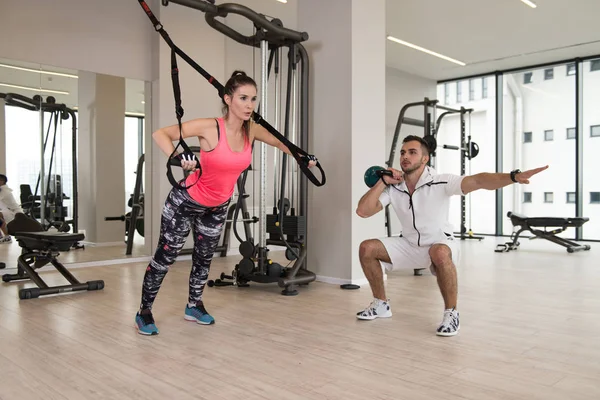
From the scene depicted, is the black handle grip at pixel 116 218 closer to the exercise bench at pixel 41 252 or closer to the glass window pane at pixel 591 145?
the exercise bench at pixel 41 252

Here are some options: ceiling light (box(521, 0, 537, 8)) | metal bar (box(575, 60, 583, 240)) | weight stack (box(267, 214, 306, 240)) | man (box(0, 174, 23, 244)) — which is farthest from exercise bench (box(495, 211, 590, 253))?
man (box(0, 174, 23, 244))

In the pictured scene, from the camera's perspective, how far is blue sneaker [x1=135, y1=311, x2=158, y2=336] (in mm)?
2479

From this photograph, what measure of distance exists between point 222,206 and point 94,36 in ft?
11.0

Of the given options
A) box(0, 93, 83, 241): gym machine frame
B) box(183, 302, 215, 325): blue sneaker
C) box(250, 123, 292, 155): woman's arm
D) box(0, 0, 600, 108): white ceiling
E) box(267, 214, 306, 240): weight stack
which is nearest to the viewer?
box(250, 123, 292, 155): woman's arm

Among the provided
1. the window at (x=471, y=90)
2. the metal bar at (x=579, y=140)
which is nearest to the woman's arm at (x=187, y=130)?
the metal bar at (x=579, y=140)

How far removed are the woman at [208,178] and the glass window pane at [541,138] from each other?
6819 mm

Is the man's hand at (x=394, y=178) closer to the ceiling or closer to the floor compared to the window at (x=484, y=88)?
closer to the floor

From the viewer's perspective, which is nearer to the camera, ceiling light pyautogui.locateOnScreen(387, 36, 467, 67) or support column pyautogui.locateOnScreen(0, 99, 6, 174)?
support column pyautogui.locateOnScreen(0, 99, 6, 174)

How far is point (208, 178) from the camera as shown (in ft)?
7.76

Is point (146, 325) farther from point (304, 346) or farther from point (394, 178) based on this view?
point (394, 178)

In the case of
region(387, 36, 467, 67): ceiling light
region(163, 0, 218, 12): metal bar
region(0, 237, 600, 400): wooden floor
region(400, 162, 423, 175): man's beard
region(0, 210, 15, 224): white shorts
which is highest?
region(387, 36, 467, 67): ceiling light

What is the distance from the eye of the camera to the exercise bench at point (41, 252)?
11.2ft

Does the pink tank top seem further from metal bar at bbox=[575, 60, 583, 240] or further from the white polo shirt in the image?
metal bar at bbox=[575, 60, 583, 240]

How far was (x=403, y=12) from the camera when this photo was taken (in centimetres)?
582
